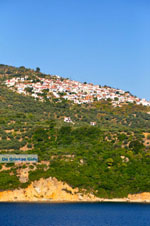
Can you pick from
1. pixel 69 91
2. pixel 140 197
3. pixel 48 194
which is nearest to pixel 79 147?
pixel 48 194

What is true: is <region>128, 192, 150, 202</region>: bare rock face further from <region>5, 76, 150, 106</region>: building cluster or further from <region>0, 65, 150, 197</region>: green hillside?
<region>5, 76, 150, 106</region>: building cluster

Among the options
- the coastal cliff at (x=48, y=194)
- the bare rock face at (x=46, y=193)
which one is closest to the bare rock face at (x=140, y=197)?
the coastal cliff at (x=48, y=194)

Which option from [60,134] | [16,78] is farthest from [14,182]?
[16,78]

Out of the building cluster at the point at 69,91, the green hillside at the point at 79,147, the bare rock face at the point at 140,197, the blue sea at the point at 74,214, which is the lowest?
the blue sea at the point at 74,214

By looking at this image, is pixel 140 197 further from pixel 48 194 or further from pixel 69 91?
pixel 69 91

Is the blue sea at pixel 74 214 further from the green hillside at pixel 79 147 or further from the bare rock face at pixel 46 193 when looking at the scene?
the green hillside at pixel 79 147

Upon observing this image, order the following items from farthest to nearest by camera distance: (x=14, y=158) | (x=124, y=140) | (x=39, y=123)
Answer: (x=39, y=123), (x=124, y=140), (x=14, y=158)

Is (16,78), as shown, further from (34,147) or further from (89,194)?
(89,194)
